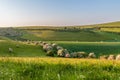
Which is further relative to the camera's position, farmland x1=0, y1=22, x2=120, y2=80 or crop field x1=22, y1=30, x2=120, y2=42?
crop field x1=22, y1=30, x2=120, y2=42

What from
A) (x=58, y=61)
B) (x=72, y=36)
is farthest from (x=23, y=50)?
(x=72, y=36)

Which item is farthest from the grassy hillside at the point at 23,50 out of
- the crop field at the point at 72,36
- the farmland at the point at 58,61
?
the crop field at the point at 72,36

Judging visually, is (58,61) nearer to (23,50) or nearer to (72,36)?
(23,50)

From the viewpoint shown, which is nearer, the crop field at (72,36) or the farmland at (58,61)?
the farmland at (58,61)

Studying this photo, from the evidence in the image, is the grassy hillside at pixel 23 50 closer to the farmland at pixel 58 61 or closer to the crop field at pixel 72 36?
the farmland at pixel 58 61

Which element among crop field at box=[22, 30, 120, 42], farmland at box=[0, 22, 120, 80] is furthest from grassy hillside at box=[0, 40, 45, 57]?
crop field at box=[22, 30, 120, 42]

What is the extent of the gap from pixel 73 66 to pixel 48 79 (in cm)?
327

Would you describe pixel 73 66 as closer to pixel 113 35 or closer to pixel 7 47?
pixel 7 47

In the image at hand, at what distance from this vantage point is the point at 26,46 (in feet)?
202

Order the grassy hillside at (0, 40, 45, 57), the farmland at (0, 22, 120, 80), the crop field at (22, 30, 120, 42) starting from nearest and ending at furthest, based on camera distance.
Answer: the farmland at (0, 22, 120, 80)
the grassy hillside at (0, 40, 45, 57)
the crop field at (22, 30, 120, 42)

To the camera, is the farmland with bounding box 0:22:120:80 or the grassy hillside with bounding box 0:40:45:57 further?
the grassy hillside with bounding box 0:40:45:57

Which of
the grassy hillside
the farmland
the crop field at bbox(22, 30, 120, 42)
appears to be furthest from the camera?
the crop field at bbox(22, 30, 120, 42)

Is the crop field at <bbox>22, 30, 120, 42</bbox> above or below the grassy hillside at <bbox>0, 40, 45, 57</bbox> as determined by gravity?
below

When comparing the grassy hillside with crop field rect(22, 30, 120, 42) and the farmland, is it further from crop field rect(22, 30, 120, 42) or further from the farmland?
crop field rect(22, 30, 120, 42)
